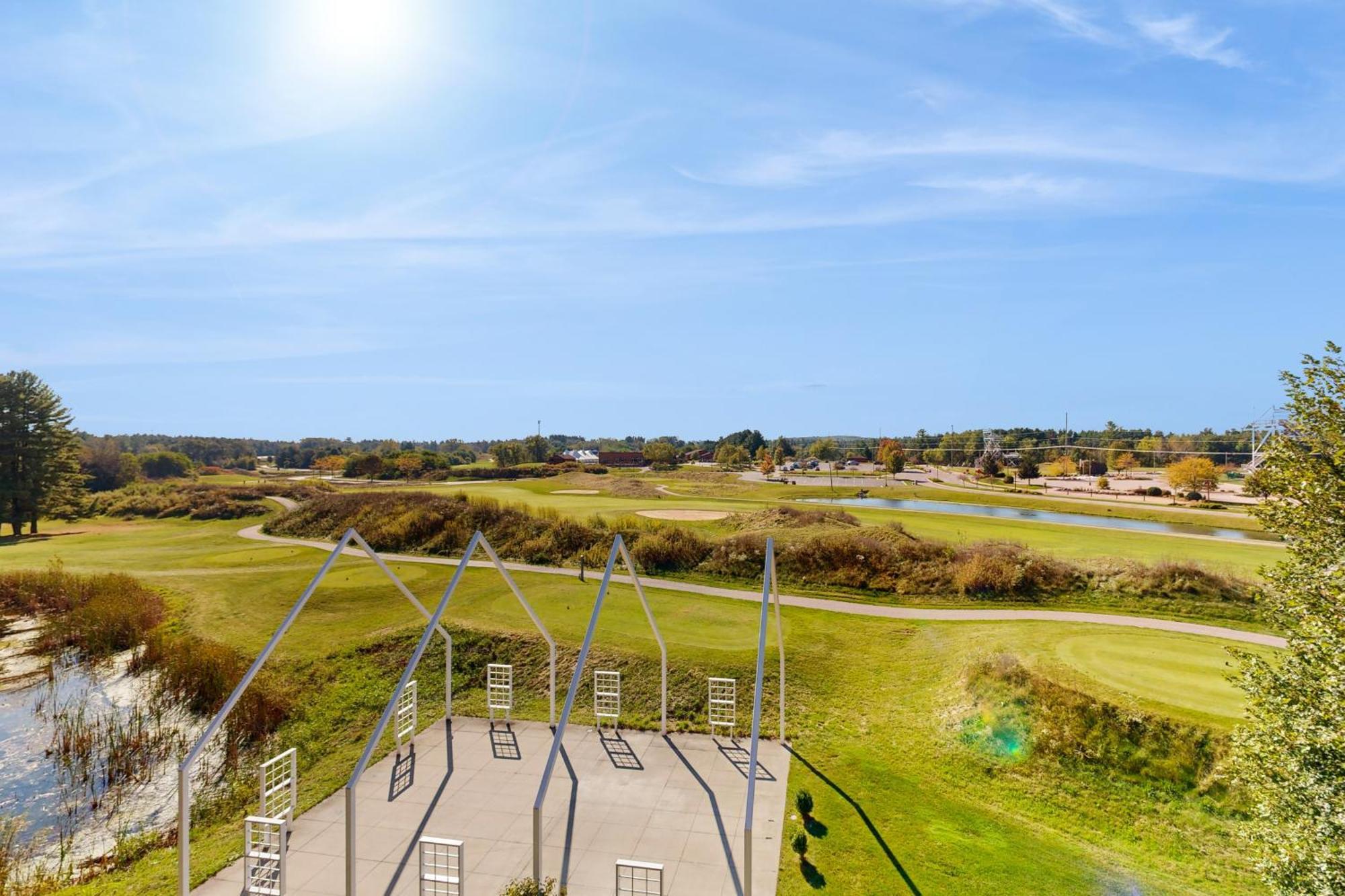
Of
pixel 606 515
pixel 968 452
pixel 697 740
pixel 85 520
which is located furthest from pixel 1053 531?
pixel 968 452

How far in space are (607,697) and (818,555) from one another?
15.5 meters

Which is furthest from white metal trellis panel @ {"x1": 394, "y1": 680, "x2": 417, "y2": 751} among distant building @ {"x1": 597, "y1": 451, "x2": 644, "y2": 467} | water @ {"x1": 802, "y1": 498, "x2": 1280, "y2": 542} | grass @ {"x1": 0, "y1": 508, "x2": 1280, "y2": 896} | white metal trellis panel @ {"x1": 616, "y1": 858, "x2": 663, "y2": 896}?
distant building @ {"x1": 597, "y1": 451, "x2": 644, "y2": 467}

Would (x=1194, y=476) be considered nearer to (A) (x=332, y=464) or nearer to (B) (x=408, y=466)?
(B) (x=408, y=466)

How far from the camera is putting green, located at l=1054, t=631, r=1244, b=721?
1441 cm

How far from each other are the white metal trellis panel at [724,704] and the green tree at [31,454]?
54.4 meters

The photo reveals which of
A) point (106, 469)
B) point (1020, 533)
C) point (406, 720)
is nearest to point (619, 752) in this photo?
point (406, 720)

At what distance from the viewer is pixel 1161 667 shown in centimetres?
1650

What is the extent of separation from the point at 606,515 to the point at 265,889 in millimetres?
31615

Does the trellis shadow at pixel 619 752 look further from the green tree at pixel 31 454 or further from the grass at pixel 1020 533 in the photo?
the green tree at pixel 31 454

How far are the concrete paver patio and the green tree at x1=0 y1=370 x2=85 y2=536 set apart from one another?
50.1m

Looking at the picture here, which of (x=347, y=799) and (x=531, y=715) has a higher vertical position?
(x=347, y=799)

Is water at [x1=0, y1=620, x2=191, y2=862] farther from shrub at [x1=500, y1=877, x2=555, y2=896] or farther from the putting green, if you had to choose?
the putting green

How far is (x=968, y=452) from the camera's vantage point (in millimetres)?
115812

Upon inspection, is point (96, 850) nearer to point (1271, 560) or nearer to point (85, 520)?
point (1271, 560)
